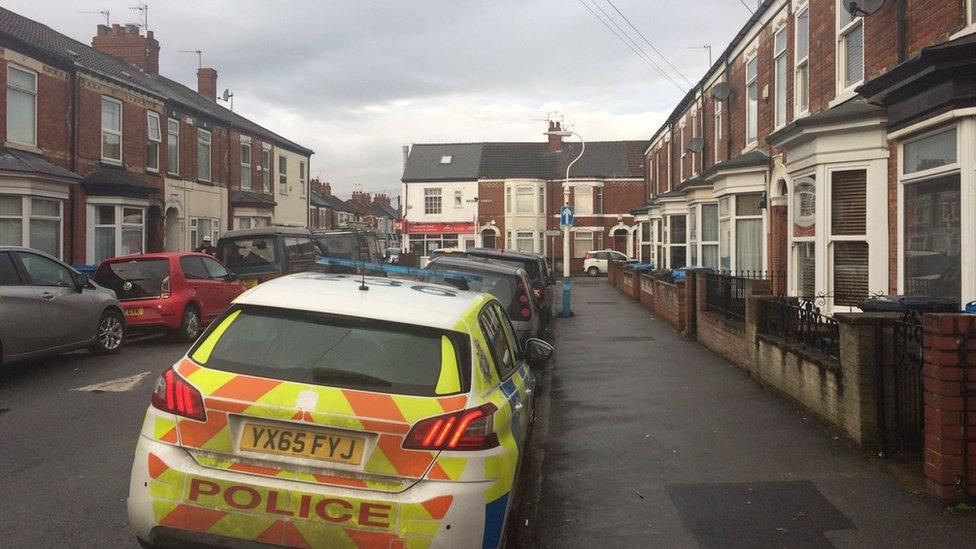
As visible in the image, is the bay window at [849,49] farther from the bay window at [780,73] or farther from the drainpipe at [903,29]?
the bay window at [780,73]

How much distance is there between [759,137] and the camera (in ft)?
55.5

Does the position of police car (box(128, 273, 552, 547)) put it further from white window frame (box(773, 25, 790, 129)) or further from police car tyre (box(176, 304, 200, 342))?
white window frame (box(773, 25, 790, 129))

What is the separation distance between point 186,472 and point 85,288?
342 inches

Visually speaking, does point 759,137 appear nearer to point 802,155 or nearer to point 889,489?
point 802,155

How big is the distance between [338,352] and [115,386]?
22.0 feet

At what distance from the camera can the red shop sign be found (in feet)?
180

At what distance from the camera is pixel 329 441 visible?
3551mm

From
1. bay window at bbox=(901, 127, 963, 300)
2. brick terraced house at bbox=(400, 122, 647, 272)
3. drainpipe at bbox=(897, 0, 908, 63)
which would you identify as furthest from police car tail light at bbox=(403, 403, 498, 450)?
brick terraced house at bbox=(400, 122, 647, 272)

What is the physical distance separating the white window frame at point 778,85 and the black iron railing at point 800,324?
693 cm

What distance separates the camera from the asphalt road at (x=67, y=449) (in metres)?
4.78

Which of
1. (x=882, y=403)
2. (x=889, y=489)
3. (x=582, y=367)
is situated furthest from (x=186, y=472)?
(x=582, y=367)

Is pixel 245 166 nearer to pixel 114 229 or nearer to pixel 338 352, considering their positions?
pixel 114 229

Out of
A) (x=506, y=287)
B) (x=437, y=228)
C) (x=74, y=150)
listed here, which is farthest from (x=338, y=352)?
(x=437, y=228)

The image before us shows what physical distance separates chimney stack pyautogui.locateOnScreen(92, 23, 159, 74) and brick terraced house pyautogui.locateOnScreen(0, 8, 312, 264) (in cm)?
4
